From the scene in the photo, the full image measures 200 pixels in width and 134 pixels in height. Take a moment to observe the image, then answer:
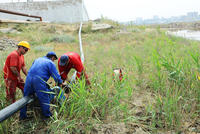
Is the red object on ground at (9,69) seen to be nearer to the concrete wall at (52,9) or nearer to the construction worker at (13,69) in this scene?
the construction worker at (13,69)

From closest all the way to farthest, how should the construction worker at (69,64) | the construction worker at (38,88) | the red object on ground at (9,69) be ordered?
the construction worker at (38,88), the red object on ground at (9,69), the construction worker at (69,64)

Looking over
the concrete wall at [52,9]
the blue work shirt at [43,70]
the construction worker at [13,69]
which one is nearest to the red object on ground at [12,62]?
the construction worker at [13,69]

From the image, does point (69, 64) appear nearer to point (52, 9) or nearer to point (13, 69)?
point (13, 69)

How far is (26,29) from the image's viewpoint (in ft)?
35.9

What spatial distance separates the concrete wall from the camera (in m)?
15.6

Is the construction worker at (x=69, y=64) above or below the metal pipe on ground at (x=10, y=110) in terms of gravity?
above

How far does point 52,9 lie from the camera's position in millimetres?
15922

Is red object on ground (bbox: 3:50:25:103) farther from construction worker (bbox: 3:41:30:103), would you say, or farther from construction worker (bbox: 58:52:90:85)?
construction worker (bbox: 58:52:90:85)

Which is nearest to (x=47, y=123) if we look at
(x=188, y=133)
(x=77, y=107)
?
(x=77, y=107)

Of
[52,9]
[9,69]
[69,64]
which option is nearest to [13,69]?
[9,69]

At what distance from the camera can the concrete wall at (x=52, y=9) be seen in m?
15.6

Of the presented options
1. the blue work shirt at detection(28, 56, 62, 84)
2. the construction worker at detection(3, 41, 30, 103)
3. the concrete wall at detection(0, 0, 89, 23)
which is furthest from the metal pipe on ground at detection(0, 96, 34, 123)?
the concrete wall at detection(0, 0, 89, 23)

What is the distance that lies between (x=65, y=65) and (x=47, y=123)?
1718mm

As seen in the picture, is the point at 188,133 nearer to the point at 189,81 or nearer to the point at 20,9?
the point at 189,81
